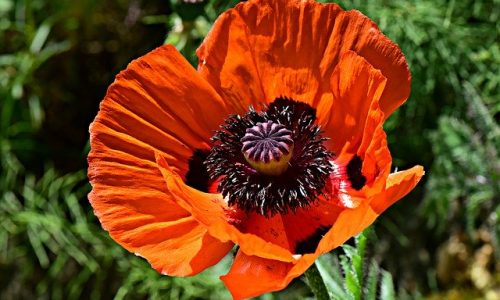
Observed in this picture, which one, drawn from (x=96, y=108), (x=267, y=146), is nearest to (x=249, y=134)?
(x=267, y=146)

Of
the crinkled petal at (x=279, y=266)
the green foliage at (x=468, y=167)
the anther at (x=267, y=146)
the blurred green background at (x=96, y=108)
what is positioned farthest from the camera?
the blurred green background at (x=96, y=108)

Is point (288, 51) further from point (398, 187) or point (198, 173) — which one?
Result: point (398, 187)

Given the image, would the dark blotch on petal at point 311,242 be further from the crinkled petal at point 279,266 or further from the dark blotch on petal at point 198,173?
the dark blotch on petal at point 198,173

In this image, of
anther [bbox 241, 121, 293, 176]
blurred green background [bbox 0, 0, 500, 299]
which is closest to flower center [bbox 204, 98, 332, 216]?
anther [bbox 241, 121, 293, 176]

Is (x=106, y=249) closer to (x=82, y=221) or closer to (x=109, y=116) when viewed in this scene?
(x=82, y=221)

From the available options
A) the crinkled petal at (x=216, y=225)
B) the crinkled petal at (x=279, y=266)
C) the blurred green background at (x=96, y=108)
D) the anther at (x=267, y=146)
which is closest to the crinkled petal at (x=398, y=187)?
the crinkled petal at (x=279, y=266)

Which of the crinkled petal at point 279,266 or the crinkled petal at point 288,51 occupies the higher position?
the crinkled petal at point 288,51

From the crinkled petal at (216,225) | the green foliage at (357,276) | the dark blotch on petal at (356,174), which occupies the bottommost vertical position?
the green foliage at (357,276)
